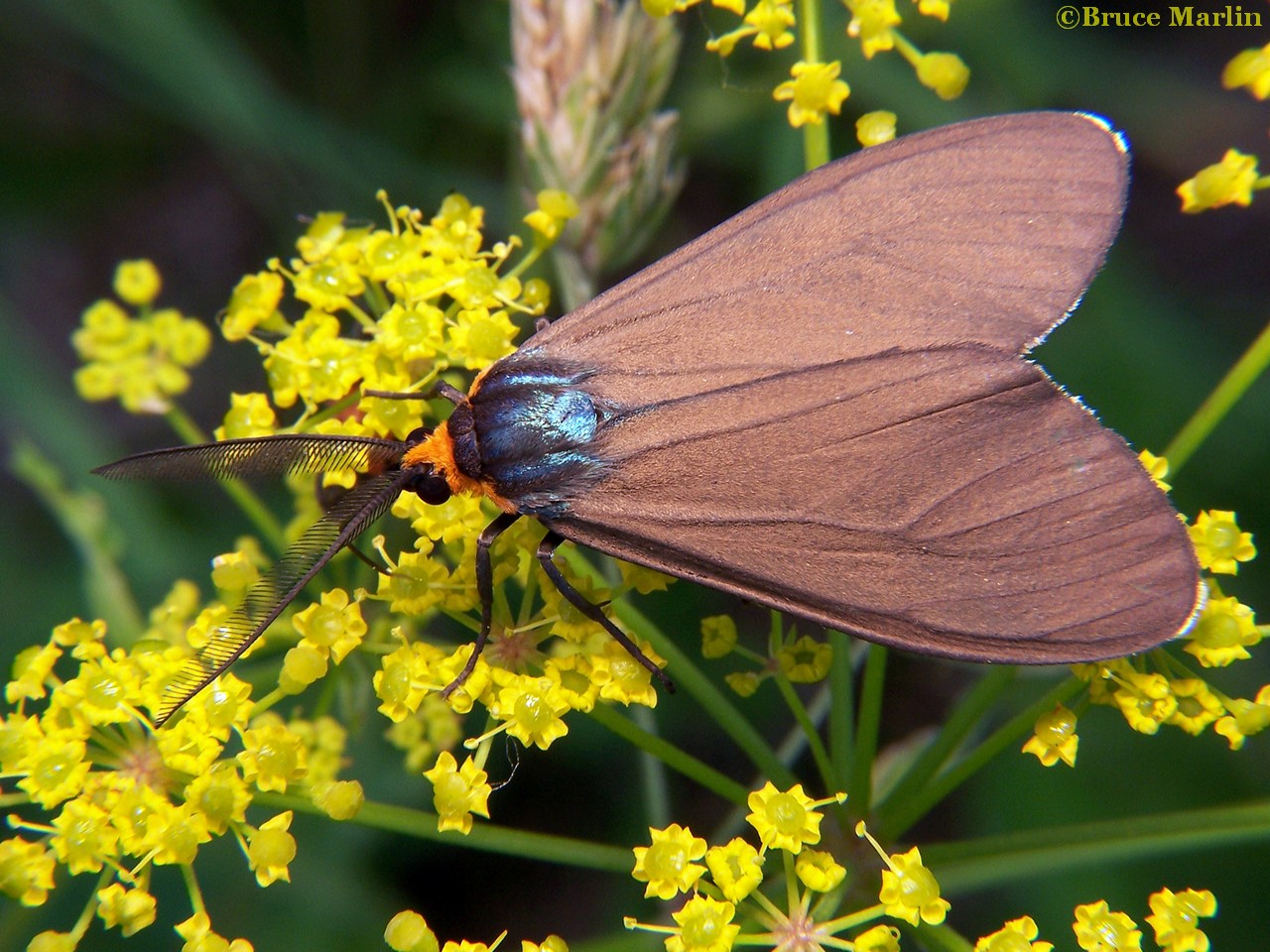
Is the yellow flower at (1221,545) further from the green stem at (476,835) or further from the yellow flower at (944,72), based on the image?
the green stem at (476,835)

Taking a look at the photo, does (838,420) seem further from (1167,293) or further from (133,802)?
(1167,293)

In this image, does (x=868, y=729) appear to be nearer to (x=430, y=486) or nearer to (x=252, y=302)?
(x=430, y=486)

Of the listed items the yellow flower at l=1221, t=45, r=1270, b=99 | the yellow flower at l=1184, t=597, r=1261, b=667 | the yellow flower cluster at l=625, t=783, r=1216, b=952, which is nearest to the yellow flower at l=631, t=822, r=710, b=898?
the yellow flower cluster at l=625, t=783, r=1216, b=952

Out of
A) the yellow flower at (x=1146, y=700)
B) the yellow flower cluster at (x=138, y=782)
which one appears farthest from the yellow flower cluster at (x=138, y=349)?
the yellow flower at (x=1146, y=700)

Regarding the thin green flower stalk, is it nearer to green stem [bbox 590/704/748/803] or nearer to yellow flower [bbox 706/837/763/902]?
green stem [bbox 590/704/748/803]

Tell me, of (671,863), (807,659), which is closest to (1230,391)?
(807,659)

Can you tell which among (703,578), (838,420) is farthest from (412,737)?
(838,420)
